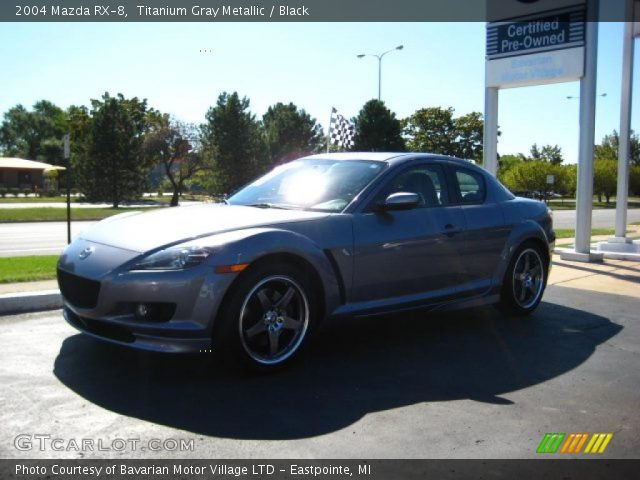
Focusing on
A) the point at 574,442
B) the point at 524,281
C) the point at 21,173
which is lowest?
the point at 574,442

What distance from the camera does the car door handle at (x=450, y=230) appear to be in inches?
206

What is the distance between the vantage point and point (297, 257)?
4.28m

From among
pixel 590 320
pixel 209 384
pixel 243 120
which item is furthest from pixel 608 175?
pixel 209 384

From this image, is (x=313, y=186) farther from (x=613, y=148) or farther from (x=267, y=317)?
(x=613, y=148)

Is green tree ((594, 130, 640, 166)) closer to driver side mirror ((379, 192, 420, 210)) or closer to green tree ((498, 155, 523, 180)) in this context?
green tree ((498, 155, 523, 180))

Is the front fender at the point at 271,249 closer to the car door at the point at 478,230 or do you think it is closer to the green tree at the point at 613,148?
the car door at the point at 478,230

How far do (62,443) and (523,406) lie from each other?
260 cm

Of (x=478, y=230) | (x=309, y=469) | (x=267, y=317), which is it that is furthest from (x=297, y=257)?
(x=478, y=230)

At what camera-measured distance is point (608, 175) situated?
58438 millimetres

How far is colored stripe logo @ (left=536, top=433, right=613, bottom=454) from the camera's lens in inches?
125

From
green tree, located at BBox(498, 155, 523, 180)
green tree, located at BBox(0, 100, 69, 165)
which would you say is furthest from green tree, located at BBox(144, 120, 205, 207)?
green tree, located at BBox(0, 100, 69, 165)

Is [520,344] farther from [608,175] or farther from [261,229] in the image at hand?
[608,175]

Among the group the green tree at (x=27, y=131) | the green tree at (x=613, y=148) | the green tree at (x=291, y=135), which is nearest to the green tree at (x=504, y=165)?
the green tree at (x=613, y=148)
